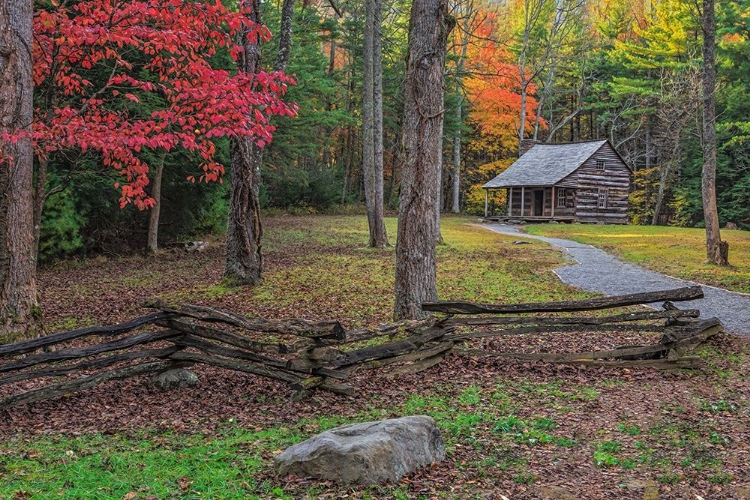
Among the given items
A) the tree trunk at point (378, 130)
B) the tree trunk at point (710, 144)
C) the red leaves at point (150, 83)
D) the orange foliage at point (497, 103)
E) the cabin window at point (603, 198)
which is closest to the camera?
the red leaves at point (150, 83)

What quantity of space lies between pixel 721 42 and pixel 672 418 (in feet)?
107

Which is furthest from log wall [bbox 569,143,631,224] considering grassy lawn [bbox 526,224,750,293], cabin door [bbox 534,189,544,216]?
grassy lawn [bbox 526,224,750,293]

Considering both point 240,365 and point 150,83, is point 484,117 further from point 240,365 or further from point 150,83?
point 240,365

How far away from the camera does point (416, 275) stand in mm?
8922

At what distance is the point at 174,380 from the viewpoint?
7.00 metres

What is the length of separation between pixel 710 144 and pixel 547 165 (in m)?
24.3

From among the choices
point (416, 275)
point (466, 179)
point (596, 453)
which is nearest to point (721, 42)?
point (466, 179)

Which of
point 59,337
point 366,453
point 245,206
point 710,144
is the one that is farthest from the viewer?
point 710,144

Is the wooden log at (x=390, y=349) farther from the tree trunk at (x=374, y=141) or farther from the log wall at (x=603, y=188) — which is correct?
the log wall at (x=603, y=188)

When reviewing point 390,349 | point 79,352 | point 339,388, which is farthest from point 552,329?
point 79,352

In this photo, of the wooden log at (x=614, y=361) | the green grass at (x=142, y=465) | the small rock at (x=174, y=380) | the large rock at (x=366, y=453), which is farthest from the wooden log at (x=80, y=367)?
the wooden log at (x=614, y=361)

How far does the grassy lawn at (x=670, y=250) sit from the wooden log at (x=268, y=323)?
10.8 metres

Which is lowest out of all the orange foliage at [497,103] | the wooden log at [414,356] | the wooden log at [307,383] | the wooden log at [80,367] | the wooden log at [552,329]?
the wooden log at [307,383]

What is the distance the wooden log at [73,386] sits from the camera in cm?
614
